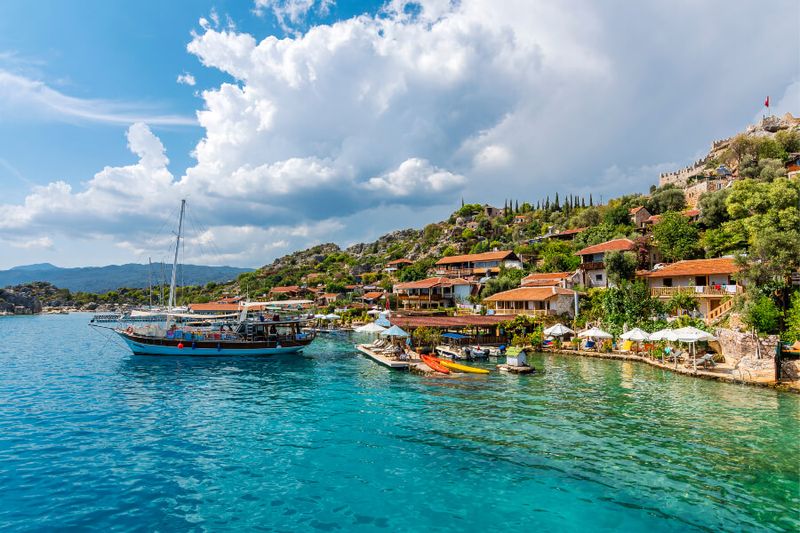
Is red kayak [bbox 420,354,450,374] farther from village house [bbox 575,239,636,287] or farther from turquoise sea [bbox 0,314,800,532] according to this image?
village house [bbox 575,239,636,287]

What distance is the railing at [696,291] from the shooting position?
38487 mm

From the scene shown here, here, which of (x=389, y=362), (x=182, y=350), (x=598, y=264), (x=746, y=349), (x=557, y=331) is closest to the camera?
(x=746, y=349)

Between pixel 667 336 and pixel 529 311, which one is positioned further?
pixel 529 311

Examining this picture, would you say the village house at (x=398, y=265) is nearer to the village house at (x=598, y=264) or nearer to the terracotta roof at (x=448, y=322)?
the village house at (x=598, y=264)

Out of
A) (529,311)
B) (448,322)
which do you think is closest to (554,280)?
(529,311)

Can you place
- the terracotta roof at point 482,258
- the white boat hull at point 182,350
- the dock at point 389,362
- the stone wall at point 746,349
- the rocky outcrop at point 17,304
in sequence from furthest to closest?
1. the rocky outcrop at point 17,304
2. the terracotta roof at point 482,258
3. the white boat hull at point 182,350
4. the dock at point 389,362
5. the stone wall at point 746,349

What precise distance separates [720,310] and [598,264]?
1886cm

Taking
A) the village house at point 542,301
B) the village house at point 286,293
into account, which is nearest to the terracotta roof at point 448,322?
the village house at point 542,301

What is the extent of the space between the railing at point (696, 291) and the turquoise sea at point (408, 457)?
54.5ft

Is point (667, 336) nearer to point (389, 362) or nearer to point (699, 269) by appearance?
point (699, 269)

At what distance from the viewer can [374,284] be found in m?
116

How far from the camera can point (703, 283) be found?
42.7 meters

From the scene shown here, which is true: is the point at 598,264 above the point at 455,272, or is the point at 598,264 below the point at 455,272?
below

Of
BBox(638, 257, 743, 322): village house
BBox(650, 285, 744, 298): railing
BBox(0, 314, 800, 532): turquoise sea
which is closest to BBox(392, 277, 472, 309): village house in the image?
BBox(638, 257, 743, 322): village house
